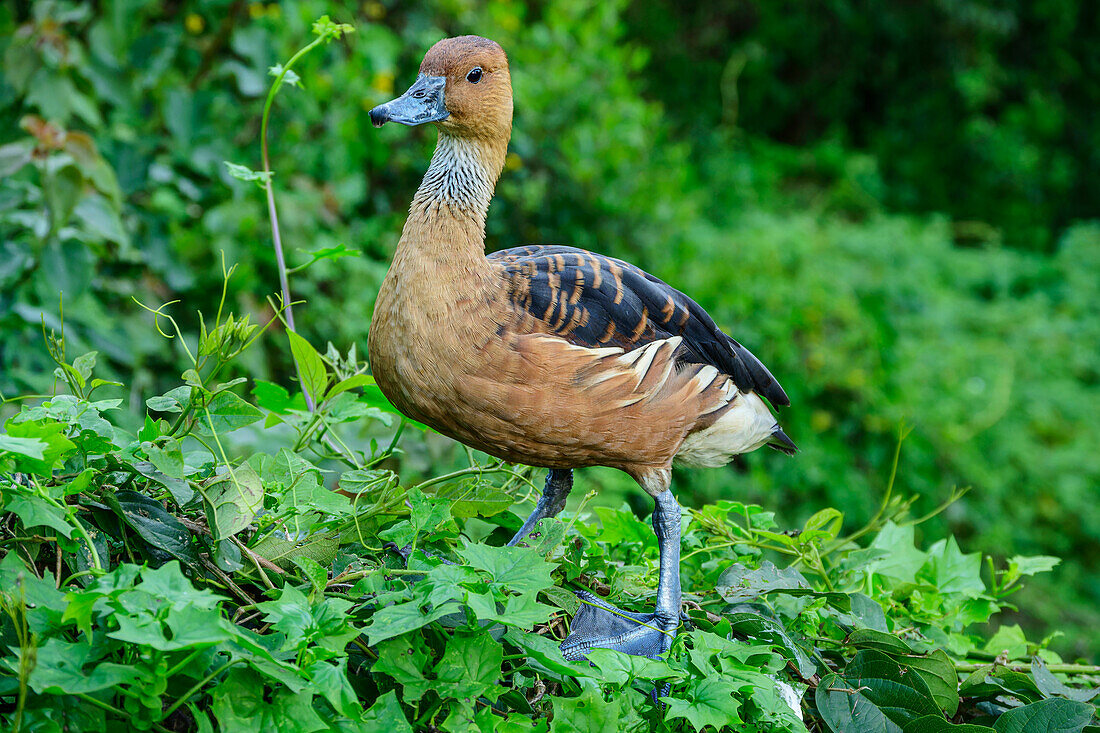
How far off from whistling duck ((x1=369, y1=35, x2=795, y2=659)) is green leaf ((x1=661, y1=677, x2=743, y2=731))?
0.57 feet

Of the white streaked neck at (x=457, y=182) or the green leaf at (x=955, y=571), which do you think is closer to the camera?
the white streaked neck at (x=457, y=182)

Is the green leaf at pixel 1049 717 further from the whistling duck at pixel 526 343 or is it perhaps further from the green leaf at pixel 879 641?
the whistling duck at pixel 526 343

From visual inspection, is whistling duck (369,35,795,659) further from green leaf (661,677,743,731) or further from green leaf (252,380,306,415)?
green leaf (252,380,306,415)

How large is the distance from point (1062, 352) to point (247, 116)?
5593 millimetres

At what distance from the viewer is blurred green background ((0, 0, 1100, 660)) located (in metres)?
2.99

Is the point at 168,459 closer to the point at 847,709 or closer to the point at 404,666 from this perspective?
the point at 404,666

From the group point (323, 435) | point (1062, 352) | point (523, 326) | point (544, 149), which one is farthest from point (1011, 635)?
point (1062, 352)

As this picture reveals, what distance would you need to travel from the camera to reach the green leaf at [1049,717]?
163 cm

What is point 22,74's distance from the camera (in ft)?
9.11

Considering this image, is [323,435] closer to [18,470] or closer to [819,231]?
[18,470]

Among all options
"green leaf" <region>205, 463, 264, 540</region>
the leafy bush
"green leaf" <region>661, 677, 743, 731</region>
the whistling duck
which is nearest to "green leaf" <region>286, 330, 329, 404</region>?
the leafy bush

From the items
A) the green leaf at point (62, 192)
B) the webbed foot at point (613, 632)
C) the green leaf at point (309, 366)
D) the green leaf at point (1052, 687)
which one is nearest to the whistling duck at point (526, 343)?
the webbed foot at point (613, 632)

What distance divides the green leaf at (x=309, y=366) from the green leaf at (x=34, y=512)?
20.3 inches

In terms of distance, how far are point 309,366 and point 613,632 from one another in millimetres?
758
